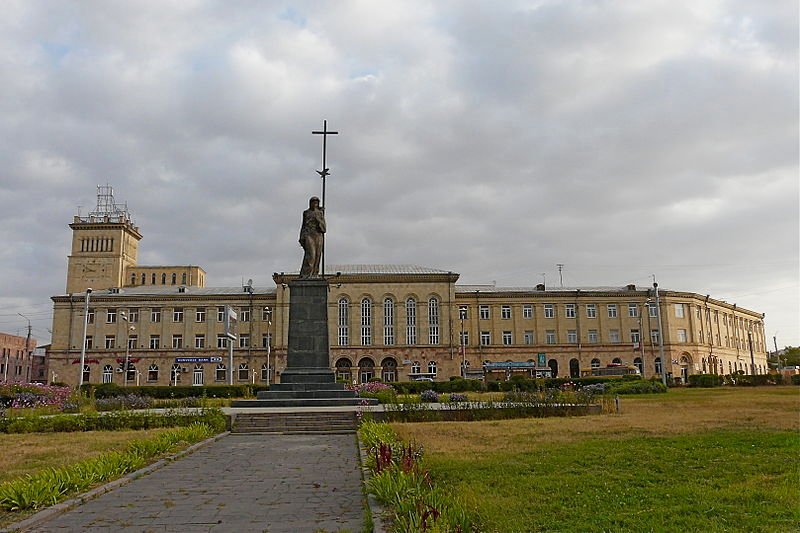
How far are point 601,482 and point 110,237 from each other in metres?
90.1

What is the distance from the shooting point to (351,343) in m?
74.4

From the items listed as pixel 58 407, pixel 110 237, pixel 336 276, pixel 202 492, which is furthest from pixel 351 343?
pixel 202 492

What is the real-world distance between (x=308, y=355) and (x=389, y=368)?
164 ft

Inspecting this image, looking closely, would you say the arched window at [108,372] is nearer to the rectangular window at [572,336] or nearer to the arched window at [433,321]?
the arched window at [433,321]

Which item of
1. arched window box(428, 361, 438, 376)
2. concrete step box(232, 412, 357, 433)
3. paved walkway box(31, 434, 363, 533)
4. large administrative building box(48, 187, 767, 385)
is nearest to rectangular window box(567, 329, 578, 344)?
large administrative building box(48, 187, 767, 385)

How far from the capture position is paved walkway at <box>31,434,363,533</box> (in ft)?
24.1

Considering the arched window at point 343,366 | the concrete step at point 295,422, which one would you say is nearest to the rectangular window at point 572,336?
the arched window at point 343,366

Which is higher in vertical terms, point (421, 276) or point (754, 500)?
point (421, 276)

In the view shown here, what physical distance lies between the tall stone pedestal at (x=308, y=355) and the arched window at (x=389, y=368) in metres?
49.3

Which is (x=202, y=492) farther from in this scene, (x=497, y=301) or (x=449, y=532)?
(x=497, y=301)

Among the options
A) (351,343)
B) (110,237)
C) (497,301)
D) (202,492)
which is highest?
(110,237)

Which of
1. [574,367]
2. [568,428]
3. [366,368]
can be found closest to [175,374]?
[366,368]

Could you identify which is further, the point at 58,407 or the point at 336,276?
the point at 336,276

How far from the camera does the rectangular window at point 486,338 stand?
7756cm
